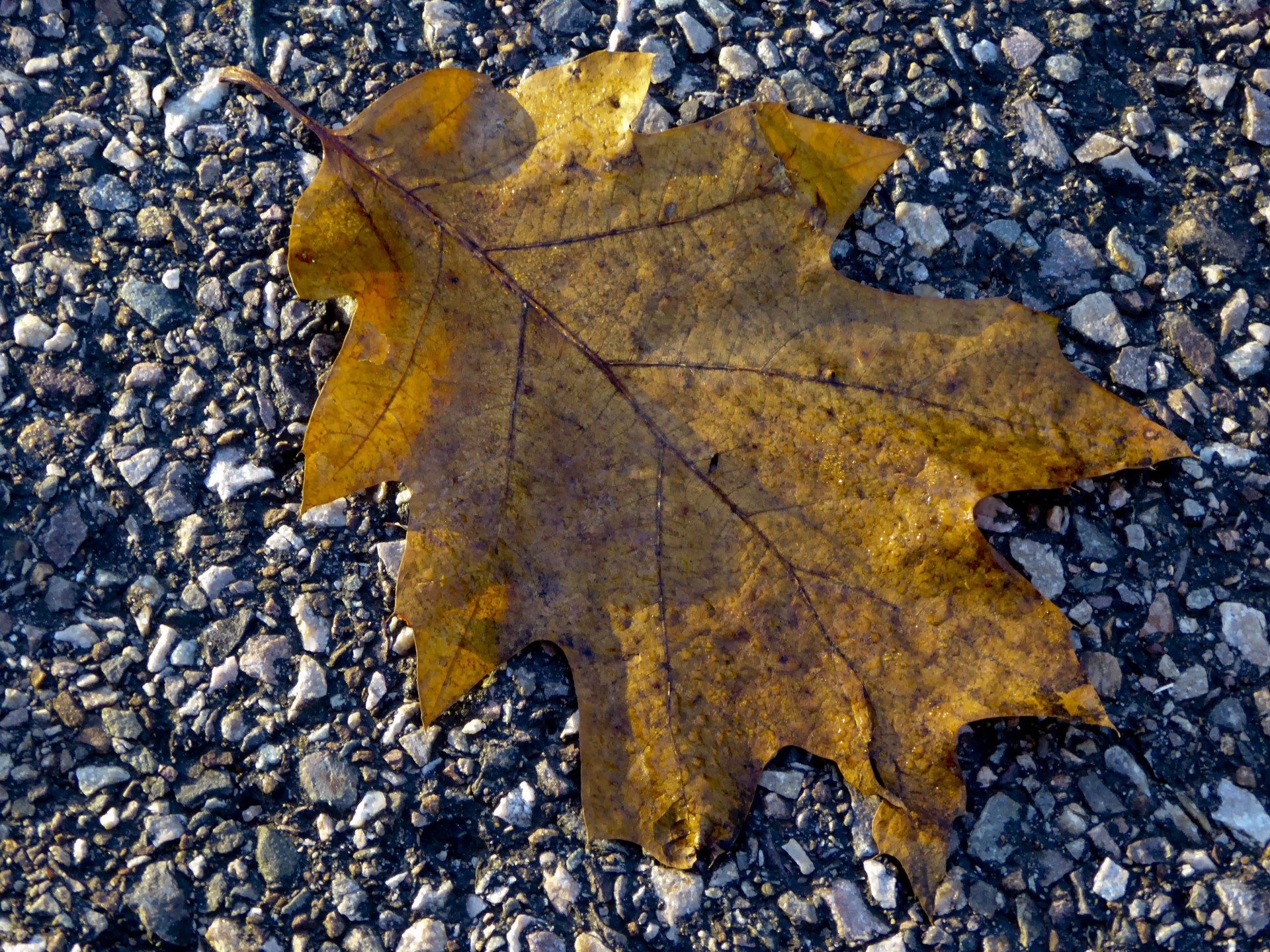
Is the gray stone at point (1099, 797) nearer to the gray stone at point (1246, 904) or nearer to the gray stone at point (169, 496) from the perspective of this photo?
the gray stone at point (1246, 904)

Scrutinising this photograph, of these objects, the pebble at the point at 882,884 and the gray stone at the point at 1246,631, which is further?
the gray stone at the point at 1246,631

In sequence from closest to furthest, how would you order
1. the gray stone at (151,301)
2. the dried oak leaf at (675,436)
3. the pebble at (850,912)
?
the dried oak leaf at (675,436), the pebble at (850,912), the gray stone at (151,301)

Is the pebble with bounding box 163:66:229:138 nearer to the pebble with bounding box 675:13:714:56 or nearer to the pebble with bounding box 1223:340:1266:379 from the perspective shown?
the pebble with bounding box 675:13:714:56

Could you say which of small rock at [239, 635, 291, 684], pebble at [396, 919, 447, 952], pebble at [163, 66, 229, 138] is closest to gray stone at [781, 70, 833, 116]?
pebble at [163, 66, 229, 138]

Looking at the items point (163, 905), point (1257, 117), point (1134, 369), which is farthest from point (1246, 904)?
point (163, 905)

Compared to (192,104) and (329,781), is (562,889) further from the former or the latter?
(192,104)

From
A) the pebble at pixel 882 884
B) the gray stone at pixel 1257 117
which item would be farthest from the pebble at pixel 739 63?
the pebble at pixel 882 884

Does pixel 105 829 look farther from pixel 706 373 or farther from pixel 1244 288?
pixel 1244 288

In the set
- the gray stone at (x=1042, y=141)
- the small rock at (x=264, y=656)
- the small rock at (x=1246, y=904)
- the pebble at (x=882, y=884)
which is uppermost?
the gray stone at (x=1042, y=141)
